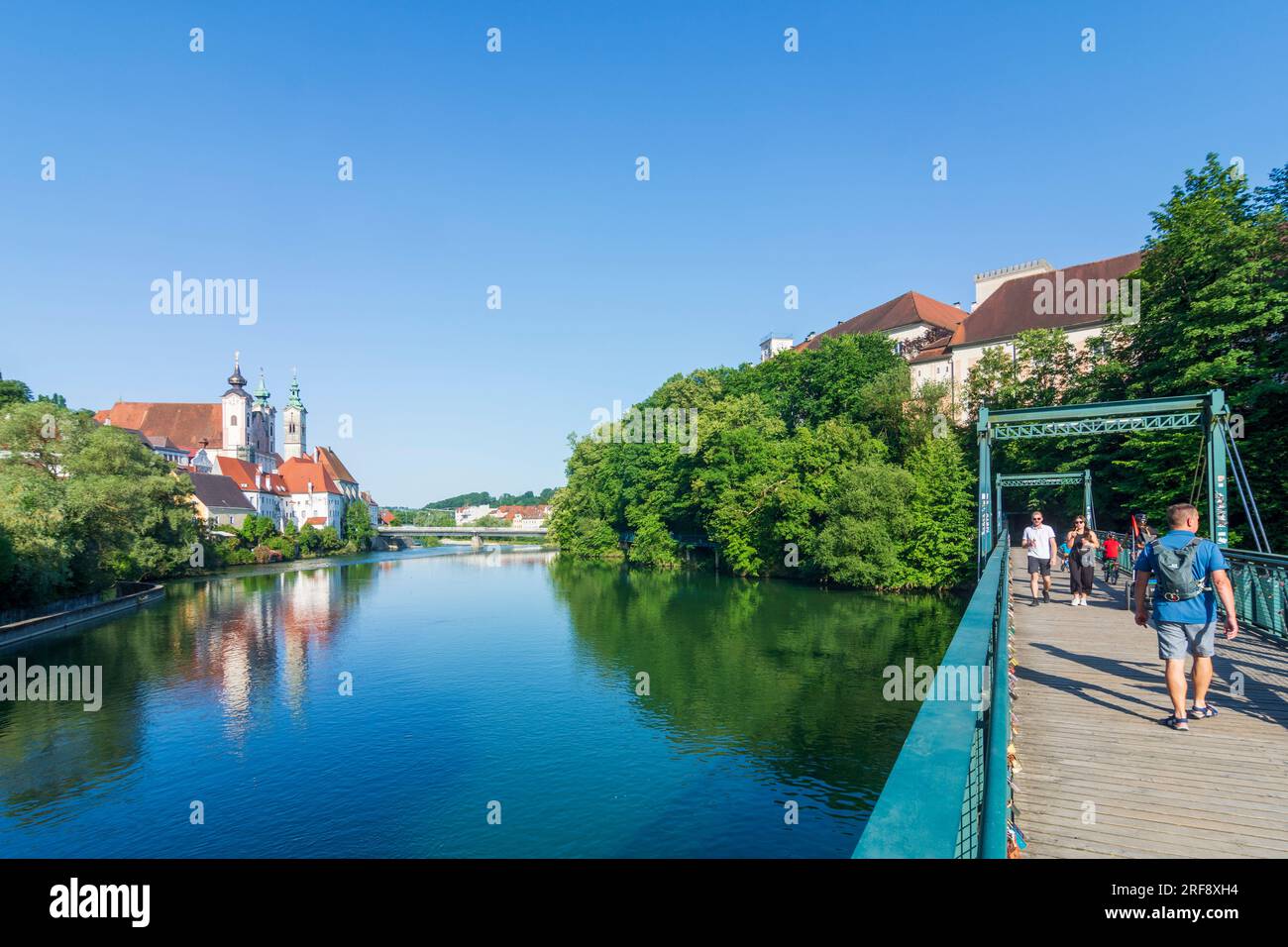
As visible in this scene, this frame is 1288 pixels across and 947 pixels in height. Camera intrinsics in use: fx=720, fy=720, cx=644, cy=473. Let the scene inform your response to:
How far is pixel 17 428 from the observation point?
39.1m

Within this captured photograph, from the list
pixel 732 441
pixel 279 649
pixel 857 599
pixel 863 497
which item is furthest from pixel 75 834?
pixel 732 441

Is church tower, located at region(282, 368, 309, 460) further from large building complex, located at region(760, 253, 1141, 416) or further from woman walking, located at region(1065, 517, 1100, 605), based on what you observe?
woman walking, located at region(1065, 517, 1100, 605)

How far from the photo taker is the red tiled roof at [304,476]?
10131cm

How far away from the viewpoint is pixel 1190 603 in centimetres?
577

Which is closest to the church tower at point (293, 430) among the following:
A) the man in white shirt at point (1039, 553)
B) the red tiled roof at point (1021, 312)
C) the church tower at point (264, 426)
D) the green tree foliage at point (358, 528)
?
the church tower at point (264, 426)

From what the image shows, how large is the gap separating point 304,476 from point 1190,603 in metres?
109

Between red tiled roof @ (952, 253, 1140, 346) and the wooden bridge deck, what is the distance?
1875 inches

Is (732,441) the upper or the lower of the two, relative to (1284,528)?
upper

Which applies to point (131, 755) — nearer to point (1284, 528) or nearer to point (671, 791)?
point (671, 791)

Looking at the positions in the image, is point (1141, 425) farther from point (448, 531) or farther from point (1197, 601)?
point (448, 531)

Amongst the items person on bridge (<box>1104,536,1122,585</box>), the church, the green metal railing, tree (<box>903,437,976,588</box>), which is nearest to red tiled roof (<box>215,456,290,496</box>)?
the church

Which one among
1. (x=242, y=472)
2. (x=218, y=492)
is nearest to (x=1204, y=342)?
(x=218, y=492)

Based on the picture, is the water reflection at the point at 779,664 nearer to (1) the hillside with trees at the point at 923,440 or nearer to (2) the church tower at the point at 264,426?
(1) the hillside with trees at the point at 923,440
